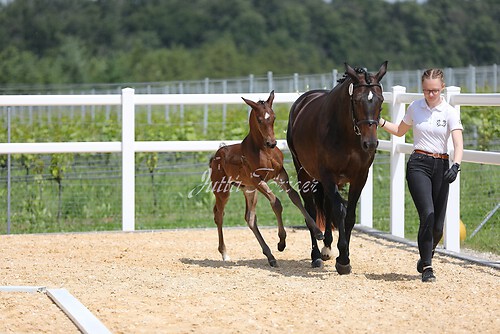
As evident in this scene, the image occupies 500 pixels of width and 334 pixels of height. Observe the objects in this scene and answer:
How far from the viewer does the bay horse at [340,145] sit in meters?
7.73

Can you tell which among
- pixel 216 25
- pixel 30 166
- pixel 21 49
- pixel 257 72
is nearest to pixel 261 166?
pixel 30 166

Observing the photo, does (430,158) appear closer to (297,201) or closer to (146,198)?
(297,201)

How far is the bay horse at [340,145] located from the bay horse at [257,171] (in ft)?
1.05

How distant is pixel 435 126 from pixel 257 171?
5.72 feet

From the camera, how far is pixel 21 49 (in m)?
69.3

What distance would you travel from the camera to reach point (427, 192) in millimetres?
7766

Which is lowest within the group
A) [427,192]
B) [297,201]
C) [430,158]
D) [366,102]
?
[297,201]

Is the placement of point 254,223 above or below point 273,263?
above

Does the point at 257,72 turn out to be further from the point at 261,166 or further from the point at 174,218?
the point at 261,166

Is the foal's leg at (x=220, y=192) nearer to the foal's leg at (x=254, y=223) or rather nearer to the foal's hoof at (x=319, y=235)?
the foal's leg at (x=254, y=223)

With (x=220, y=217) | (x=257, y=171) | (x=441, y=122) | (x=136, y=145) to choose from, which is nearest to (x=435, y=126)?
(x=441, y=122)

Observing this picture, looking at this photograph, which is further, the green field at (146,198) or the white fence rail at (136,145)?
the green field at (146,198)

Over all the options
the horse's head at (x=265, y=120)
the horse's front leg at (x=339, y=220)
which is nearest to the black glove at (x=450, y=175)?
the horse's front leg at (x=339, y=220)

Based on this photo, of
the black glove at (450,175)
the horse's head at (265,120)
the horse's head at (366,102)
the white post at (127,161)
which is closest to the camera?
the black glove at (450,175)
